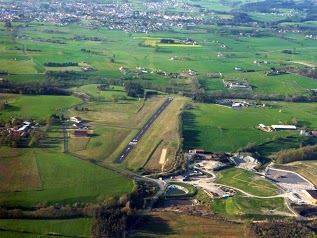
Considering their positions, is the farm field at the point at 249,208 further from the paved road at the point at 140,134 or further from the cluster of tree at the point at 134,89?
the cluster of tree at the point at 134,89

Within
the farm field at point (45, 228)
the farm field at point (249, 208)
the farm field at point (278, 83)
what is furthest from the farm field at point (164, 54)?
the farm field at point (45, 228)

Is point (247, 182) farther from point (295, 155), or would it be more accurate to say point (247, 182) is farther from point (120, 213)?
point (120, 213)

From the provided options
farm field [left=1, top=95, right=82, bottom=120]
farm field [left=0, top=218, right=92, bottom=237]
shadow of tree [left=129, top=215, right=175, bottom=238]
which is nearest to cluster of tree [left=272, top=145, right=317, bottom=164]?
shadow of tree [left=129, top=215, right=175, bottom=238]

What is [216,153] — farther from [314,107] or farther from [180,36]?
[180,36]

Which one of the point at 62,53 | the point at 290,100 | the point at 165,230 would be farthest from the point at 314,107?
the point at 62,53

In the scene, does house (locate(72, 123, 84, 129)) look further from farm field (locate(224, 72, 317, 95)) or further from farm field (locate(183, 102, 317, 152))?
farm field (locate(224, 72, 317, 95))

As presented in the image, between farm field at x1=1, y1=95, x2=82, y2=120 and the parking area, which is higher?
farm field at x1=1, y1=95, x2=82, y2=120

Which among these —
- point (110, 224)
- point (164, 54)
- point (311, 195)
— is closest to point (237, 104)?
point (311, 195)
